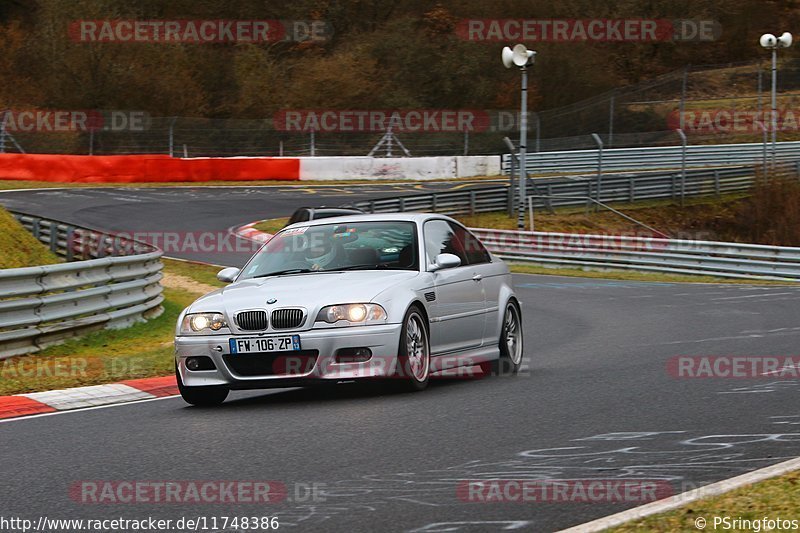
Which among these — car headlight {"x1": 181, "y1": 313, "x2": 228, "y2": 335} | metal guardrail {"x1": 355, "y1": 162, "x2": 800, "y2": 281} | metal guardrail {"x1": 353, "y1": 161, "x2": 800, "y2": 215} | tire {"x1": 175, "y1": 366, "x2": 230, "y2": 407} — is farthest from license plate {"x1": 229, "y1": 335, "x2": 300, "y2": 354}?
metal guardrail {"x1": 353, "y1": 161, "x2": 800, "y2": 215}

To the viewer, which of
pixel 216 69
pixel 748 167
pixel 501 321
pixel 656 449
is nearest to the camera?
pixel 656 449

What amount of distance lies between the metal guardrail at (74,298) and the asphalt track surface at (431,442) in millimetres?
3485

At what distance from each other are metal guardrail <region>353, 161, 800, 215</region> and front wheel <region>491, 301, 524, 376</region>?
21521 mm

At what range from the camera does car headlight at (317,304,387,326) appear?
9.50 meters

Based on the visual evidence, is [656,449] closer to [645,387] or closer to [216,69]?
[645,387]

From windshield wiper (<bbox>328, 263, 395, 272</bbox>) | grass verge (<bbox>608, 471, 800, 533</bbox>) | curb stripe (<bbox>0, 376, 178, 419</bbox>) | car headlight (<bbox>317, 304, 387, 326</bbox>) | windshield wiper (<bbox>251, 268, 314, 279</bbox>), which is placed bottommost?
curb stripe (<bbox>0, 376, 178, 419</bbox>)

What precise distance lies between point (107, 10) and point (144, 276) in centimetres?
4715

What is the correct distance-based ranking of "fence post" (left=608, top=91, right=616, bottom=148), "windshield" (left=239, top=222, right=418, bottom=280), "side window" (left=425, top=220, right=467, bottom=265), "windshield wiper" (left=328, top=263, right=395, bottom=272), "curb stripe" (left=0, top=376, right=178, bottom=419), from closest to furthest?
"curb stripe" (left=0, top=376, right=178, bottom=419) < "windshield wiper" (left=328, top=263, right=395, bottom=272) < "windshield" (left=239, top=222, right=418, bottom=280) < "side window" (left=425, top=220, right=467, bottom=265) < "fence post" (left=608, top=91, right=616, bottom=148)

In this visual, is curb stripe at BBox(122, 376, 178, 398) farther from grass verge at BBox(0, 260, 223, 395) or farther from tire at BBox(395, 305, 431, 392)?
tire at BBox(395, 305, 431, 392)

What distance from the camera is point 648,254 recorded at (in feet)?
95.2

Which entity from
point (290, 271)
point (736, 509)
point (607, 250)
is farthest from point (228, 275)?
point (607, 250)

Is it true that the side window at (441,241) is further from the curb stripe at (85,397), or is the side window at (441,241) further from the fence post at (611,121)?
the fence post at (611,121)

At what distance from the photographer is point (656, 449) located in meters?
7.27

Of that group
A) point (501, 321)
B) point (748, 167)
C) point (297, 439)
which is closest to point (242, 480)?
point (297, 439)
